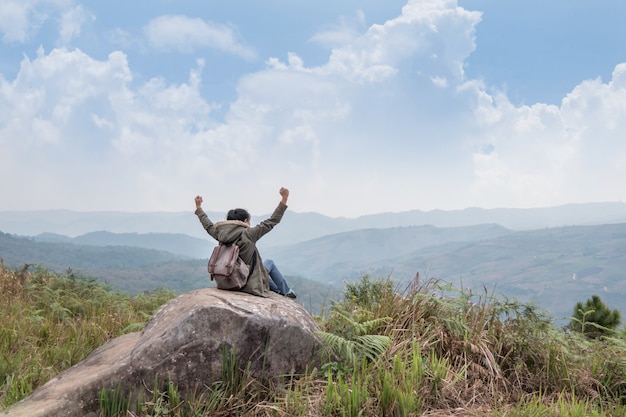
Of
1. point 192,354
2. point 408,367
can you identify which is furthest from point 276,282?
point 408,367

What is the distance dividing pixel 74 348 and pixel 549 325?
7.53 metres

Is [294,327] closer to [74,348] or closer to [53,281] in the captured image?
[74,348]

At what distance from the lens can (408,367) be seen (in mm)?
5270

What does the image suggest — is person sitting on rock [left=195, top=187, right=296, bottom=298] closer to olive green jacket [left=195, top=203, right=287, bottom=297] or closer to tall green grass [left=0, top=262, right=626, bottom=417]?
olive green jacket [left=195, top=203, right=287, bottom=297]

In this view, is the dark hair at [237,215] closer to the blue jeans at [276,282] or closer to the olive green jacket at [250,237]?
the olive green jacket at [250,237]

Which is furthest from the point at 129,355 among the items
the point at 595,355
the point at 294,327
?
the point at 595,355

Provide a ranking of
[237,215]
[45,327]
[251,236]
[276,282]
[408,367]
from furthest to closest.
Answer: [276,282], [45,327], [237,215], [251,236], [408,367]

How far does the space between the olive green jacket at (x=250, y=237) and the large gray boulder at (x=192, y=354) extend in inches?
27.3

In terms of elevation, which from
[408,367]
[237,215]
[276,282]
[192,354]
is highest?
[237,215]

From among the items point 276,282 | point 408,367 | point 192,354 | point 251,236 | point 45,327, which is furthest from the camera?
point 276,282

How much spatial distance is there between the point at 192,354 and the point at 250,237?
1.98m

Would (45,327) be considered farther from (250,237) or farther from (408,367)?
(408,367)

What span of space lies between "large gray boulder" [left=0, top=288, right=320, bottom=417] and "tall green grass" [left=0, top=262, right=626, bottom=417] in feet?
0.41

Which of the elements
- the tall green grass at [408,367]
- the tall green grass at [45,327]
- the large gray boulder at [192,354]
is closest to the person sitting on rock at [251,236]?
the large gray boulder at [192,354]
